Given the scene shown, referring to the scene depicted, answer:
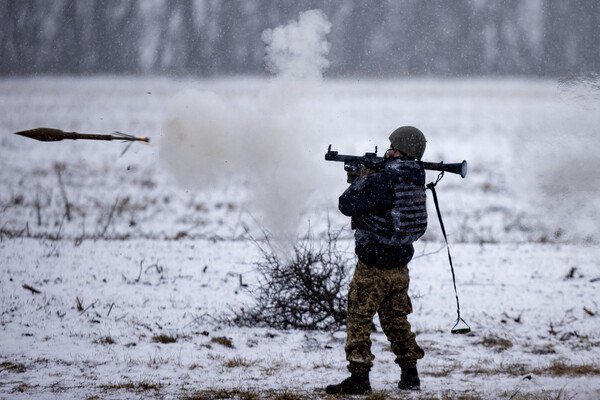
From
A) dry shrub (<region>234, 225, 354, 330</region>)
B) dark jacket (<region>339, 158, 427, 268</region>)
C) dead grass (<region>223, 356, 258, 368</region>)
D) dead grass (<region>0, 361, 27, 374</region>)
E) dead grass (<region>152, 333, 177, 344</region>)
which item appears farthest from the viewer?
dry shrub (<region>234, 225, 354, 330</region>)

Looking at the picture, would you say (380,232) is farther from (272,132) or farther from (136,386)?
(272,132)

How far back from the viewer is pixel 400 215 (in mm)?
5023

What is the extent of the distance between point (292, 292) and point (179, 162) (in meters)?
2.08

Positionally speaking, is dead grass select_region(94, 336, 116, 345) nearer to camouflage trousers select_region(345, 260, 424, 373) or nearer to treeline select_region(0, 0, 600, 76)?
camouflage trousers select_region(345, 260, 424, 373)

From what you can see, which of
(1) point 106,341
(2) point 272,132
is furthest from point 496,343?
(1) point 106,341

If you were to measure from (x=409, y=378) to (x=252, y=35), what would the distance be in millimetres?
47374

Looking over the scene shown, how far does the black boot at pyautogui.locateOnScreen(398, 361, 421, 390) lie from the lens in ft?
17.3

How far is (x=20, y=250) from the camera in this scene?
966 centimetres

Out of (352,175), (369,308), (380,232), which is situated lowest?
(369,308)

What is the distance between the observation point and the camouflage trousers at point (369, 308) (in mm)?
5117

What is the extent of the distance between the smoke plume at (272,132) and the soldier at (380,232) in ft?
8.45

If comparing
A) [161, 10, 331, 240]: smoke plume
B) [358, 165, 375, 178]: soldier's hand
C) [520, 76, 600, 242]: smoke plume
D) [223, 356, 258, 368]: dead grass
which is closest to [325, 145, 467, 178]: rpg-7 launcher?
[358, 165, 375, 178]: soldier's hand

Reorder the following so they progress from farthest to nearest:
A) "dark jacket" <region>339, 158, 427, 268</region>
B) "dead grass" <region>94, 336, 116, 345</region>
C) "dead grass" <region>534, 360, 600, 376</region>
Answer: "dead grass" <region>94, 336, 116, 345</region> < "dead grass" <region>534, 360, 600, 376</region> < "dark jacket" <region>339, 158, 427, 268</region>

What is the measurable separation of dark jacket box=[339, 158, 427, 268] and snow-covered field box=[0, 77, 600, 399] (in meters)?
1.10
